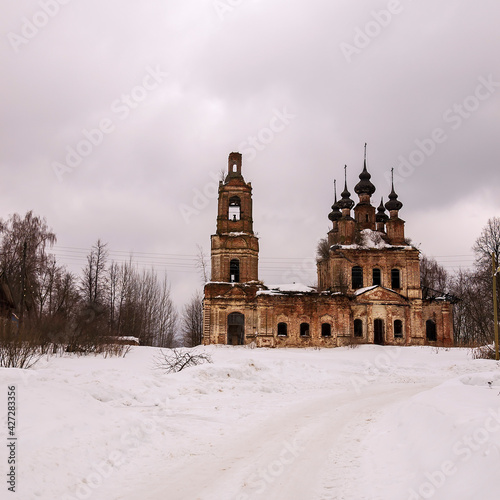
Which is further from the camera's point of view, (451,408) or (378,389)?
(378,389)

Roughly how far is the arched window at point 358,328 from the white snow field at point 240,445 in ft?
90.2

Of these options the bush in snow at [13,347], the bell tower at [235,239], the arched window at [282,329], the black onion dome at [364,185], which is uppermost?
the black onion dome at [364,185]

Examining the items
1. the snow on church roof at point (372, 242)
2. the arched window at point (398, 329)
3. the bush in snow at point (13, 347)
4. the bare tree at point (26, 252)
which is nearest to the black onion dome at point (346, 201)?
the snow on church roof at point (372, 242)

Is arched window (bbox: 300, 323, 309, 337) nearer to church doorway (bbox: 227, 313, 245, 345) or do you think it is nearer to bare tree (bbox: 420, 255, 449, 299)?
church doorway (bbox: 227, 313, 245, 345)

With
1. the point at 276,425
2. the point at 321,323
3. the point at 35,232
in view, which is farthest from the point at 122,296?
the point at 276,425

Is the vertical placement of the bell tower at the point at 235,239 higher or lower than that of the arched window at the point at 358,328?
higher

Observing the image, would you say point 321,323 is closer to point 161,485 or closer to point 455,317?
point 455,317

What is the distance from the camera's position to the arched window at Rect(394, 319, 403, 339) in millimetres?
39656

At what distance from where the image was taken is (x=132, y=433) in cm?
785

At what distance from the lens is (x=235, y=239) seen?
39.9 meters

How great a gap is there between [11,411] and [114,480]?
5.61 feet

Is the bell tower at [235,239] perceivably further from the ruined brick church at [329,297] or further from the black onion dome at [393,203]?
the black onion dome at [393,203]

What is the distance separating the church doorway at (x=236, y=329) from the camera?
38438 millimetres

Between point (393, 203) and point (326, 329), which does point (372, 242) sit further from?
point (326, 329)
